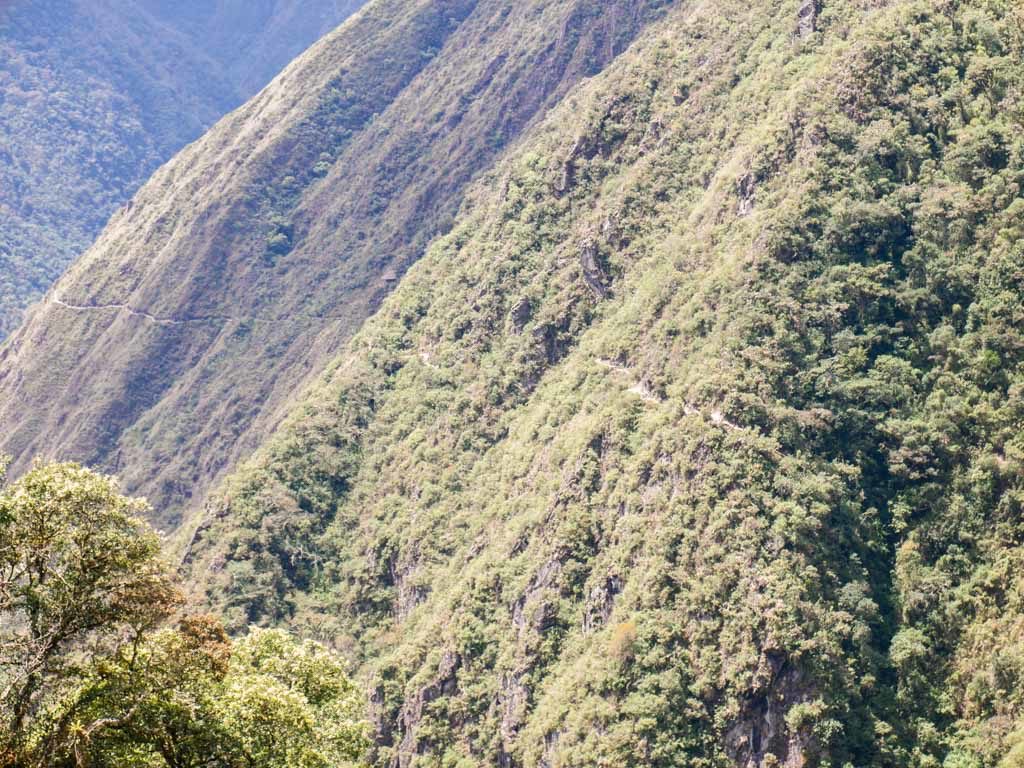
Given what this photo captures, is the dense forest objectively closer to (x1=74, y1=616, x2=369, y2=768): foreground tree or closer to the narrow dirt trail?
(x1=74, y1=616, x2=369, y2=768): foreground tree

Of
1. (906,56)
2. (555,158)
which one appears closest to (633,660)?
Result: (906,56)

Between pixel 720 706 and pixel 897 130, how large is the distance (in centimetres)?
4020

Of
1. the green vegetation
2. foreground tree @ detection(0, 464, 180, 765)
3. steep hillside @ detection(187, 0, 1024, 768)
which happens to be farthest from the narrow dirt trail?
foreground tree @ detection(0, 464, 180, 765)

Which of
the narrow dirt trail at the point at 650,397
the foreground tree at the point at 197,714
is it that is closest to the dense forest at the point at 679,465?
the foreground tree at the point at 197,714

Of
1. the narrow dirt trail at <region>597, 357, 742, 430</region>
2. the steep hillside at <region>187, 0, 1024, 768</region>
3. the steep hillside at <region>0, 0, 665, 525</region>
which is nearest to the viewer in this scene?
the steep hillside at <region>187, 0, 1024, 768</region>

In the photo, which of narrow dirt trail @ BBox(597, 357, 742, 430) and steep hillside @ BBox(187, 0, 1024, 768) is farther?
narrow dirt trail @ BBox(597, 357, 742, 430)

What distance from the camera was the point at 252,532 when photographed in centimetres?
9656

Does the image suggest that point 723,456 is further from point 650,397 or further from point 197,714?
point 197,714

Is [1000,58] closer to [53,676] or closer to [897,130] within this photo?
[897,130]

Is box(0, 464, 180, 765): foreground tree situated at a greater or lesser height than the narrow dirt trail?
greater

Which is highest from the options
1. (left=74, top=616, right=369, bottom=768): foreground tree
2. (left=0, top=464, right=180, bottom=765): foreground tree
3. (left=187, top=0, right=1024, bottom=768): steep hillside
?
(left=0, top=464, right=180, bottom=765): foreground tree

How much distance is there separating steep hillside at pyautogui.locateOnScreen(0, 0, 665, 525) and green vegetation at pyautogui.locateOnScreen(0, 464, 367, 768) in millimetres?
108748

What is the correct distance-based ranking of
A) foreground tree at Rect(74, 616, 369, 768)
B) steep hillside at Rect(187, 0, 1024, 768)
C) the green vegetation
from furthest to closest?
steep hillside at Rect(187, 0, 1024, 768) < foreground tree at Rect(74, 616, 369, 768) < the green vegetation

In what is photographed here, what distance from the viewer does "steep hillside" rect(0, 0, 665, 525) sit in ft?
486
